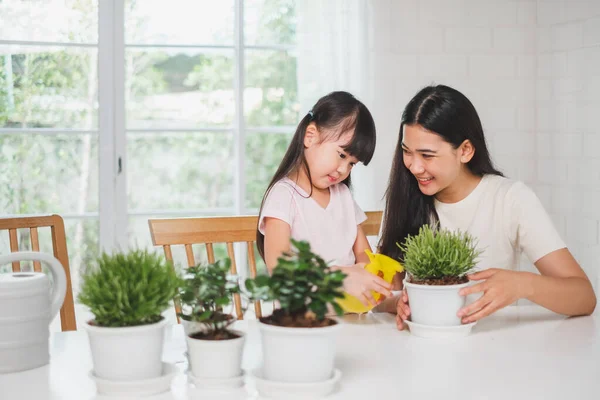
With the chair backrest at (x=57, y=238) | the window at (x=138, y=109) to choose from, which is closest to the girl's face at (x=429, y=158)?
the chair backrest at (x=57, y=238)

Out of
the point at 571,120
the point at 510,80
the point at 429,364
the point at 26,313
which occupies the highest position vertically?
the point at 510,80

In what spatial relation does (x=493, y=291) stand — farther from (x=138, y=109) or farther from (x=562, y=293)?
(x=138, y=109)

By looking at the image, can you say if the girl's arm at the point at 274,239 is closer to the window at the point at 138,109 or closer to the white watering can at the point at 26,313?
the white watering can at the point at 26,313

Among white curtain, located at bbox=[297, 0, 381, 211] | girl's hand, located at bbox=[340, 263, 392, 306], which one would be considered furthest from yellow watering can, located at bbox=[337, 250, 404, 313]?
white curtain, located at bbox=[297, 0, 381, 211]

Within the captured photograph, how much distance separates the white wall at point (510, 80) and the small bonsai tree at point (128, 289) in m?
2.11

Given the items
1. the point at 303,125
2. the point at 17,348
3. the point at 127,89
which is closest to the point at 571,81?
the point at 303,125

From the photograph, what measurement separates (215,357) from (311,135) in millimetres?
944

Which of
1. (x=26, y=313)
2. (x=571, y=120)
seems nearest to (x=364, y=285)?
(x=26, y=313)

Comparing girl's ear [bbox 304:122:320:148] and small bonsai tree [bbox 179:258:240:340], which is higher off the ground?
girl's ear [bbox 304:122:320:148]

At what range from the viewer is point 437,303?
4.74ft

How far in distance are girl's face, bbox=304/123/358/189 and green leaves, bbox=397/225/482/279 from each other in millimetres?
513

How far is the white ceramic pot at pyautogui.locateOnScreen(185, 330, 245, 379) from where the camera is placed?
1093 millimetres

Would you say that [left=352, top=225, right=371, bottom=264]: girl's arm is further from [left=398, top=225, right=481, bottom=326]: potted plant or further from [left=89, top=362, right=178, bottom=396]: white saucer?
[left=89, top=362, right=178, bottom=396]: white saucer

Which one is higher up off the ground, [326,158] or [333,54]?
[333,54]
